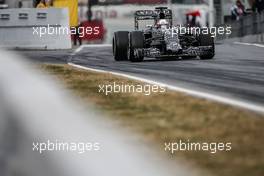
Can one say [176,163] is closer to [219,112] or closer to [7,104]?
[219,112]

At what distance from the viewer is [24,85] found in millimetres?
8047

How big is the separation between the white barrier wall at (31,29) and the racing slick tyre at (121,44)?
9.21m

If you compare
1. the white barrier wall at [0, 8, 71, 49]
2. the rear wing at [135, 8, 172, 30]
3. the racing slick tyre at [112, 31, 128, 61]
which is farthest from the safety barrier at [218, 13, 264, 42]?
the racing slick tyre at [112, 31, 128, 61]

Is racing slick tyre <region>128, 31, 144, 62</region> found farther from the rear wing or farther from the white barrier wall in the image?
the white barrier wall

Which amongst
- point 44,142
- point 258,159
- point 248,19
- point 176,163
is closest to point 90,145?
point 44,142

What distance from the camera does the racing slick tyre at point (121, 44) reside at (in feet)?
49.6

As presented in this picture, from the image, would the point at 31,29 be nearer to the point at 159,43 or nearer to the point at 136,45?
the point at 159,43


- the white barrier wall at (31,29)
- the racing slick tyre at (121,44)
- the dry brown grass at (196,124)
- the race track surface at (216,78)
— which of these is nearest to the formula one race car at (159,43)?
the racing slick tyre at (121,44)

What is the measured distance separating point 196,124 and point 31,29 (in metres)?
20.4

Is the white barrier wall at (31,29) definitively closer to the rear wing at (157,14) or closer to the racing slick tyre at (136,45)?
the rear wing at (157,14)

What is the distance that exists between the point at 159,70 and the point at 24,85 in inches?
159

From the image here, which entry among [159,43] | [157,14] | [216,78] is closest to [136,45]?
[159,43]

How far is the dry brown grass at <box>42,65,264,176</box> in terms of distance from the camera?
4.05 metres

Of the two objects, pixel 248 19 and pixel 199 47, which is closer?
pixel 199 47
